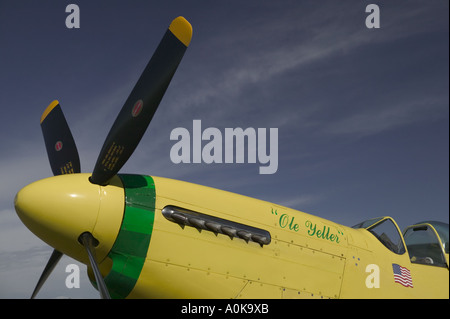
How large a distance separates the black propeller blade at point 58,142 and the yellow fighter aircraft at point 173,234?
25 millimetres

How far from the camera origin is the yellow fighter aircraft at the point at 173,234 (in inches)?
227

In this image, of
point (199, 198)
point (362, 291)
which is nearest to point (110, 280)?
point (199, 198)

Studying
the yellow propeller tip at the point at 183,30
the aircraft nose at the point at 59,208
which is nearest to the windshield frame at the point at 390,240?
the yellow propeller tip at the point at 183,30

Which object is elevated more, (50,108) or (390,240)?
(50,108)

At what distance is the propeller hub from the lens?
225 inches

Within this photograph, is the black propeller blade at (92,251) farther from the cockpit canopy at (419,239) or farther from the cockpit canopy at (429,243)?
the cockpit canopy at (429,243)

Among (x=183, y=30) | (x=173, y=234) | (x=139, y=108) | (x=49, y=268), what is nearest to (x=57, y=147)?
(x=49, y=268)

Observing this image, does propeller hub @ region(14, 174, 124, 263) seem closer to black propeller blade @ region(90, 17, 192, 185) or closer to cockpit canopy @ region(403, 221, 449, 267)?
black propeller blade @ region(90, 17, 192, 185)

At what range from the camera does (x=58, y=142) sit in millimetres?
7672

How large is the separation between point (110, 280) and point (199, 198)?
1.69 metres

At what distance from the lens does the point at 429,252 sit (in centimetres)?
855

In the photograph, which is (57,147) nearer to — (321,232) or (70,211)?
(70,211)

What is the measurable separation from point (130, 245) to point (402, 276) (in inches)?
192
